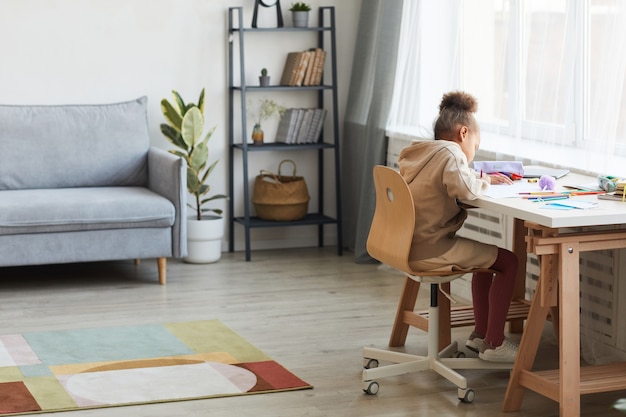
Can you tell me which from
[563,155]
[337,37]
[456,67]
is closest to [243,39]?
[337,37]

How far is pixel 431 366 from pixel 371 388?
0.23 m

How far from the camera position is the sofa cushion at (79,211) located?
15.8 ft

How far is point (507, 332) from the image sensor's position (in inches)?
166

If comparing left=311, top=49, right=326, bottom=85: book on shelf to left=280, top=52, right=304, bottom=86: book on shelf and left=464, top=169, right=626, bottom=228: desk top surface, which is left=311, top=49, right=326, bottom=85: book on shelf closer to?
left=280, top=52, right=304, bottom=86: book on shelf

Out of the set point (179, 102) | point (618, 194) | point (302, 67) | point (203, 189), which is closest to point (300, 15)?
point (302, 67)

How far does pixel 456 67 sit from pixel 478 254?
182 centimetres

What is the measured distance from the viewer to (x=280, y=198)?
5848mm

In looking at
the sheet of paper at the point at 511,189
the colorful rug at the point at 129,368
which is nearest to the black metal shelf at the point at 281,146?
the colorful rug at the point at 129,368

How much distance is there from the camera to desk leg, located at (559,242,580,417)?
303cm

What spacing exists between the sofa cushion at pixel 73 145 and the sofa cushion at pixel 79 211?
0.24 metres

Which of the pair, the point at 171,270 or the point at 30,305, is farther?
the point at 171,270

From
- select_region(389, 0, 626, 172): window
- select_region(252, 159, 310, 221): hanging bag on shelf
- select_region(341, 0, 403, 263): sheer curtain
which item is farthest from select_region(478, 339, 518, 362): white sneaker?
select_region(252, 159, 310, 221): hanging bag on shelf

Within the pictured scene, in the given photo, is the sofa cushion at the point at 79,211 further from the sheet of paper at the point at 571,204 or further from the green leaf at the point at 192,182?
the sheet of paper at the point at 571,204

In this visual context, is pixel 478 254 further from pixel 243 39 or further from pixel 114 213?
pixel 243 39
